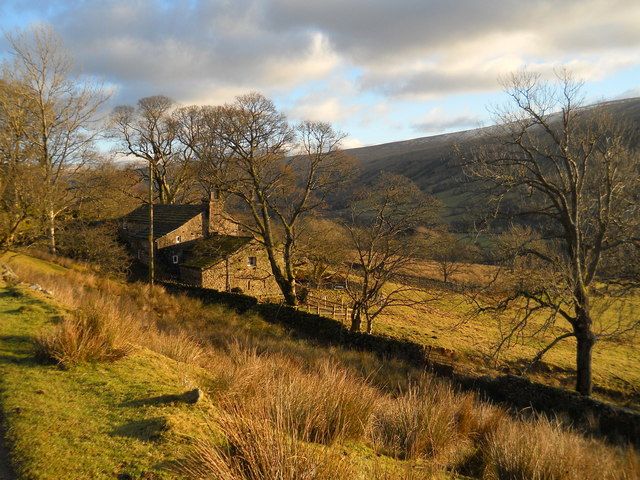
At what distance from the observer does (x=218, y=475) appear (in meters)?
3.06

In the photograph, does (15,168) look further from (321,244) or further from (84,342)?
(84,342)

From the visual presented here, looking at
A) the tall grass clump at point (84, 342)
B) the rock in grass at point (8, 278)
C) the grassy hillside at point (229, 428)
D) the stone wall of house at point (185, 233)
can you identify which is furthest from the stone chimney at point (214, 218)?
the tall grass clump at point (84, 342)

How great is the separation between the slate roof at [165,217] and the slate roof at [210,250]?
2549 millimetres

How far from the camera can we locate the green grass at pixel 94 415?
3.63 metres

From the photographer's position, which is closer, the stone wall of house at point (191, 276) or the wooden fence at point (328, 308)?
the wooden fence at point (328, 308)

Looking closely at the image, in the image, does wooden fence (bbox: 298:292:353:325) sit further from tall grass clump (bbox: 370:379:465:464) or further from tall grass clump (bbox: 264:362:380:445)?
tall grass clump (bbox: 264:362:380:445)

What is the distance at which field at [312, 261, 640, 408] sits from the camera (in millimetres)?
17688

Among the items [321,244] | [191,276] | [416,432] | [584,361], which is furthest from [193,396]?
[191,276]

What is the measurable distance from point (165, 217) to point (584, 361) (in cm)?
3107

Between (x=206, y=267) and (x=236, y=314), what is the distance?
22.8 feet

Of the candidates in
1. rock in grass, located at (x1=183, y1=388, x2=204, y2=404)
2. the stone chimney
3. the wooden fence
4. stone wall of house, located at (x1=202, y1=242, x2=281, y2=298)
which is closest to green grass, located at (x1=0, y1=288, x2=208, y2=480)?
rock in grass, located at (x1=183, y1=388, x2=204, y2=404)

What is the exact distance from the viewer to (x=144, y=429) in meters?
4.21

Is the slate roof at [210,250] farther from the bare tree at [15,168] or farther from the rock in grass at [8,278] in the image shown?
the rock in grass at [8,278]

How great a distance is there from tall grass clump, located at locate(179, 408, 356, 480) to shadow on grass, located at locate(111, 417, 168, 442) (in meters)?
0.73
